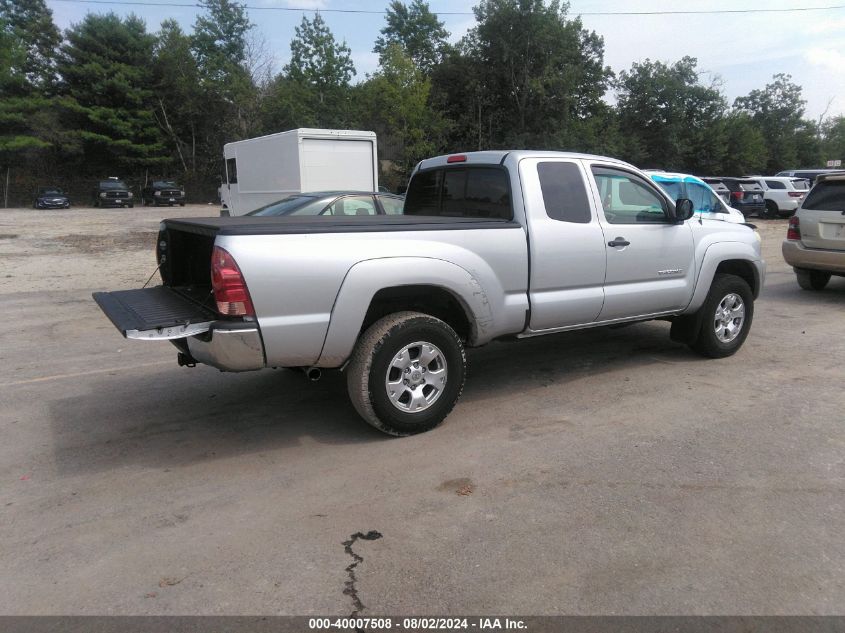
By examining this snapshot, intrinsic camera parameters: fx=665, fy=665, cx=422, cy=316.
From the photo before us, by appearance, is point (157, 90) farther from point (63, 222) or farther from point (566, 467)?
point (566, 467)

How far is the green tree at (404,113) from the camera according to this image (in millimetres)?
38031

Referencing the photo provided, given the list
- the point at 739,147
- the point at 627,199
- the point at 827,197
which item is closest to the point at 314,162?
the point at 827,197

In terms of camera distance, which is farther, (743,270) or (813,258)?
(813,258)

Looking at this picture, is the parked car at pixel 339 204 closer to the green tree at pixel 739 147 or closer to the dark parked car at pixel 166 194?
the dark parked car at pixel 166 194

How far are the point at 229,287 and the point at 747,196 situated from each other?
94.8 ft

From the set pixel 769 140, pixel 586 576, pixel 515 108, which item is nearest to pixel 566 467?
pixel 586 576

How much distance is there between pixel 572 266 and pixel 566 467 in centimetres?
178

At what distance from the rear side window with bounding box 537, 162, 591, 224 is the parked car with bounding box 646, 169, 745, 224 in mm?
6643

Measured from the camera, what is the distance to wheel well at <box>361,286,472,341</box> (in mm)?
4578

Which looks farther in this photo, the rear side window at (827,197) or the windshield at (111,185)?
the windshield at (111,185)

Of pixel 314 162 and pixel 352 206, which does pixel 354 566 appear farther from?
pixel 314 162

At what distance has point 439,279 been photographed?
15.0 ft

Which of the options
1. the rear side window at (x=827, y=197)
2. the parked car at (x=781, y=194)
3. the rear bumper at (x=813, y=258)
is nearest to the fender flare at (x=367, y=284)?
the rear bumper at (x=813, y=258)

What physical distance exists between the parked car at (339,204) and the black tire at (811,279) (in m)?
6.67
